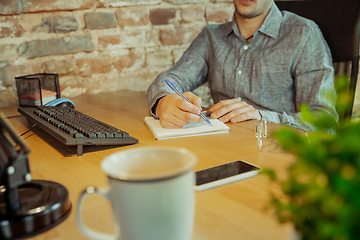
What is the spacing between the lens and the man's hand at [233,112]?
3.61ft

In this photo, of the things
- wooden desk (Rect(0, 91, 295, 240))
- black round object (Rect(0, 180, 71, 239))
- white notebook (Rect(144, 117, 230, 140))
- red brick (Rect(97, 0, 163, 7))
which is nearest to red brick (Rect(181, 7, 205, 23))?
red brick (Rect(97, 0, 163, 7))

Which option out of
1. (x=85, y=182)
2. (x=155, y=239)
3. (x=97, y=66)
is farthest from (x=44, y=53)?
(x=155, y=239)

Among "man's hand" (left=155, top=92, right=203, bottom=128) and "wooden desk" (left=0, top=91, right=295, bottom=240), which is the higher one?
"man's hand" (left=155, top=92, right=203, bottom=128)

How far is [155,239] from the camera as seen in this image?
0.37 metres

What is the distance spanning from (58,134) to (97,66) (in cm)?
91

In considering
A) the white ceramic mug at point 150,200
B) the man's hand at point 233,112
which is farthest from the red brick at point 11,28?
the white ceramic mug at point 150,200

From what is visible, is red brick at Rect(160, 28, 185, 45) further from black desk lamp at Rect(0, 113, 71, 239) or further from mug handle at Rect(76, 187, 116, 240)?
mug handle at Rect(76, 187, 116, 240)

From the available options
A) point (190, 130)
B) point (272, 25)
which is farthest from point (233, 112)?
point (272, 25)

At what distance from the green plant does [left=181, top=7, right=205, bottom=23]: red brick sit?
171 cm

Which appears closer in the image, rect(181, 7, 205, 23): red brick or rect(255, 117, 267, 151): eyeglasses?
rect(255, 117, 267, 151): eyeglasses

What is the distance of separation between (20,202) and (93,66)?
1.22 meters

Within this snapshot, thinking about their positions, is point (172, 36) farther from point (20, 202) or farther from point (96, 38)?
point (20, 202)

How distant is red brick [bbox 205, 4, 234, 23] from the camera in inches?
79.8

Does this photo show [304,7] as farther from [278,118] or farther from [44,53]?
[44,53]
